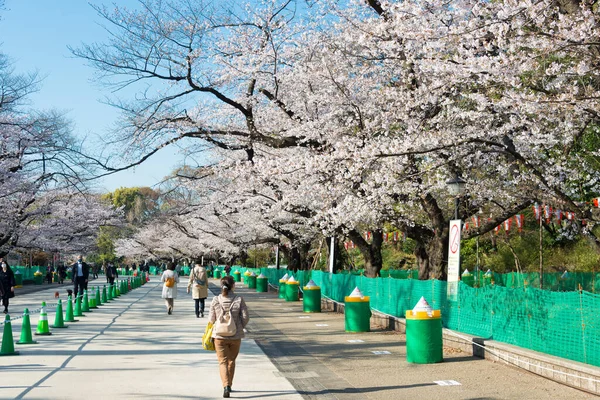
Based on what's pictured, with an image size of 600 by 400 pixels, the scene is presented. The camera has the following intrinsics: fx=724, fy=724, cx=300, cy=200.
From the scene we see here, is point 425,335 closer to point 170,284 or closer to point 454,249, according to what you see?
point 454,249

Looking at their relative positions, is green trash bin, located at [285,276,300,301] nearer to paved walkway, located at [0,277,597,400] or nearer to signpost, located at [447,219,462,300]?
paved walkway, located at [0,277,597,400]

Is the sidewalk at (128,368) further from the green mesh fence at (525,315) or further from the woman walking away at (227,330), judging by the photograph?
the green mesh fence at (525,315)

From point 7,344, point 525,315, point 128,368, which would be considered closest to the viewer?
point 128,368

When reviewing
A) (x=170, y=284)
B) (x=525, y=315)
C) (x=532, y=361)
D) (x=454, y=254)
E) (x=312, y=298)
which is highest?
(x=454, y=254)

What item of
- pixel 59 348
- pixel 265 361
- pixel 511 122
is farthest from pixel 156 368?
pixel 511 122

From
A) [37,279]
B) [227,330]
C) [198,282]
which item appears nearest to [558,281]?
[198,282]

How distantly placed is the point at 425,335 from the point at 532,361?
73.0 inches

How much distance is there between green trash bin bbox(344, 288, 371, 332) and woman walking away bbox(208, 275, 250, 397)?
25.9 ft

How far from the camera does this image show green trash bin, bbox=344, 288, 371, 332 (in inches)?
683

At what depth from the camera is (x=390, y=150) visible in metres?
15.1

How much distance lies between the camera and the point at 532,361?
10781 millimetres

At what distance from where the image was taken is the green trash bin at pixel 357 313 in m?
17.4

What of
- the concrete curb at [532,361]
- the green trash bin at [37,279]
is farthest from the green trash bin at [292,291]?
the green trash bin at [37,279]

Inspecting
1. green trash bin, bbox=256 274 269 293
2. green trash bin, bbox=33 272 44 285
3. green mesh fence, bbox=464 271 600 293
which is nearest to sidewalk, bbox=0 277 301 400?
green mesh fence, bbox=464 271 600 293
